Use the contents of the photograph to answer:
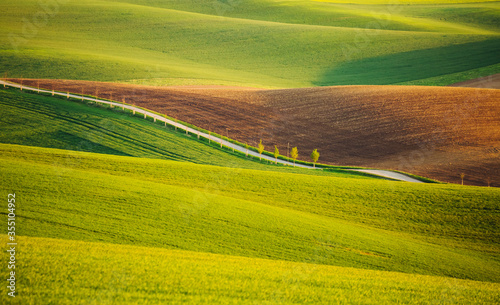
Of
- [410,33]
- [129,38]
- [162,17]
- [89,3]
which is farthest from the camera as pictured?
[89,3]

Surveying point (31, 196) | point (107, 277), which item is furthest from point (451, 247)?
point (31, 196)

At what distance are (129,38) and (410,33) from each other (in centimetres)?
6649

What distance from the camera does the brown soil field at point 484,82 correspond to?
6367 centimetres

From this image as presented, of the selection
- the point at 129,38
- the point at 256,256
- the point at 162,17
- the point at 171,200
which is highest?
the point at 162,17

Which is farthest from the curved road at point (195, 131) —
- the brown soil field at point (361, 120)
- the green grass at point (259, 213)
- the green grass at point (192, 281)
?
the green grass at point (192, 281)

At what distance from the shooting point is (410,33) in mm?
100875

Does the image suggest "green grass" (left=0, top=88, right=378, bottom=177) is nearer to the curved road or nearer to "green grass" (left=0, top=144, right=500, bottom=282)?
the curved road

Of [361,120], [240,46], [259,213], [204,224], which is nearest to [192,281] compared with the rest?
[204,224]

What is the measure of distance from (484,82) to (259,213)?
60096 millimetres

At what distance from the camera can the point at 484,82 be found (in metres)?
65.8

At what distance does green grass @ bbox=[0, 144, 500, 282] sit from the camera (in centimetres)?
1636

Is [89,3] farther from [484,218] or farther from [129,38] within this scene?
[484,218]

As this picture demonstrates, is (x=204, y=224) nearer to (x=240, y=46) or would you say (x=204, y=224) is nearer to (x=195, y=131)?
(x=195, y=131)

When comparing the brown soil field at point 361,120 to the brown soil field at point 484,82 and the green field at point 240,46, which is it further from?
the green field at point 240,46
